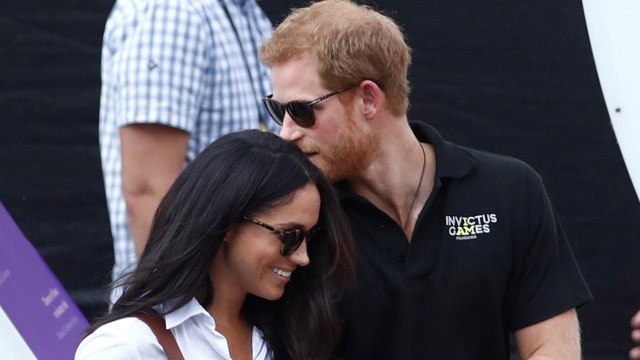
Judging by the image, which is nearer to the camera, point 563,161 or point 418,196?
point 418,196

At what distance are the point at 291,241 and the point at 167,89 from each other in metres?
0.71

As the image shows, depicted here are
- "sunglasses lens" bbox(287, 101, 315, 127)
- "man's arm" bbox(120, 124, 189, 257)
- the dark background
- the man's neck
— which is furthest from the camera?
the dark background

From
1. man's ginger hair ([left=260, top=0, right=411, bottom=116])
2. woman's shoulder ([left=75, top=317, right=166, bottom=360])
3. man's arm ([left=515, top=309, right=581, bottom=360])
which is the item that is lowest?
man's arm ([left=515, top=309, right=581, bottom=360])

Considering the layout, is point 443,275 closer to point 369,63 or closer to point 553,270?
point 553,270

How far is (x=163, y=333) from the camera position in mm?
2135

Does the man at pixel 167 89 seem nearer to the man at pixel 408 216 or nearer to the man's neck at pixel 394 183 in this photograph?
the man at pixel 408 216

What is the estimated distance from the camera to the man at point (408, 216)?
2.59 meters

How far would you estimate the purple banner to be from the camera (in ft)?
8.59

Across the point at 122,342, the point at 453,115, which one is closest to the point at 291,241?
the point at 122,342

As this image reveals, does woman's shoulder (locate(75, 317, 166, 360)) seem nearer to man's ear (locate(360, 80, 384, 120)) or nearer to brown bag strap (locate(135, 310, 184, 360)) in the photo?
brown bag strap (locate(135, 310, 184, 360))

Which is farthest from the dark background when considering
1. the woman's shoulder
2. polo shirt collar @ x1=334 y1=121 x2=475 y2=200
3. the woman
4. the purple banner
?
the woman's shoulder

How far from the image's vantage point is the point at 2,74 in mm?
3652

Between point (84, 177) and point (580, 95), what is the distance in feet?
4.59

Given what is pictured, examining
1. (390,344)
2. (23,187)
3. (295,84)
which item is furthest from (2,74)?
(390,344)
